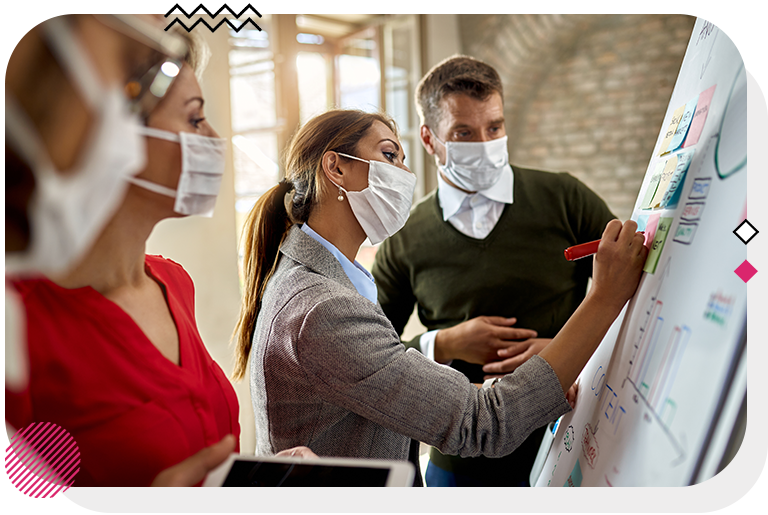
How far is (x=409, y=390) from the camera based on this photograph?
639 mm

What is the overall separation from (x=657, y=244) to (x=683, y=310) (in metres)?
0.12

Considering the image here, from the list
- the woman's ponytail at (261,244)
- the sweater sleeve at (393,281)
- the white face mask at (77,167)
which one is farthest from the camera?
the sweater sleeve at (393,281)

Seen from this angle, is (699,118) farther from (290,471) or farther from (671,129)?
(290,471)

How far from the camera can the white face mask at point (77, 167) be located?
19.2 inches

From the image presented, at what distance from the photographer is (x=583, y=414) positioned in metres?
0.75

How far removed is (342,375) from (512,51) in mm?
1496

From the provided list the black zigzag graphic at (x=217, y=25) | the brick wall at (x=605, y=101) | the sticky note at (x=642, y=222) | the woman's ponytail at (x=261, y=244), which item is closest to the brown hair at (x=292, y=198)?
the woman's ponytail at (x=261, y=244)

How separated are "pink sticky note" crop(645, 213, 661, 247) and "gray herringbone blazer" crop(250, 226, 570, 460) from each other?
216mm

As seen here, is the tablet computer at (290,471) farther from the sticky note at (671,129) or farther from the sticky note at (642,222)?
the sticky note at (671,129)

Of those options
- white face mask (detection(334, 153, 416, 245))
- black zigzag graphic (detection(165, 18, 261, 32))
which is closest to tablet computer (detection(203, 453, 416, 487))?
white face mask (detection(334, 153, 416, 245))

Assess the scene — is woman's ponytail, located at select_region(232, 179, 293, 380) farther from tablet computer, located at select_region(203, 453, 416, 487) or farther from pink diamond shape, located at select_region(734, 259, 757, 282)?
pink diamond shape, located at select_region(734, 259, 757, 282)

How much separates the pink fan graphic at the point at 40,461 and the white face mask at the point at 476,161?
0.79 m
